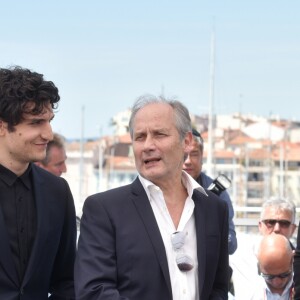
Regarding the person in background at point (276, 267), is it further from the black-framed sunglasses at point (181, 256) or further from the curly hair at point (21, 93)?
the curly hair at point (21, 93)

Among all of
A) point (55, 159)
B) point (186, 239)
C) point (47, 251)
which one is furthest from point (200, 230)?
point (55, 159)

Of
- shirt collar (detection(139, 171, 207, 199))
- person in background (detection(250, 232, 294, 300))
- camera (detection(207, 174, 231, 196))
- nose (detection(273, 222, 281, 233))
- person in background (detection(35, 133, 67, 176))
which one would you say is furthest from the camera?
nose (detection(273, 222, 281, 233))

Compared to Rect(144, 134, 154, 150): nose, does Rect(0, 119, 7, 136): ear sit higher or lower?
higher

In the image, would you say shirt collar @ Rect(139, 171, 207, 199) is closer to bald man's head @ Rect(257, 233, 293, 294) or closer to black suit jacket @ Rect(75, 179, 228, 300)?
black suit jacket @ Rect(75, 179, 228, 300)

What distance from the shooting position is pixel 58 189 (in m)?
5.12

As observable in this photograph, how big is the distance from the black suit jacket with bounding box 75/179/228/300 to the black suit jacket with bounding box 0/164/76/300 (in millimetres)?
138

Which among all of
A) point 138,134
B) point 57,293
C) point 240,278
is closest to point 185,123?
point 138,134

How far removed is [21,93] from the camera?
487 centimetres

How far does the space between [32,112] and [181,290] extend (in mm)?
1030

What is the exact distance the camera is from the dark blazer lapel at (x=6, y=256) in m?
4.77

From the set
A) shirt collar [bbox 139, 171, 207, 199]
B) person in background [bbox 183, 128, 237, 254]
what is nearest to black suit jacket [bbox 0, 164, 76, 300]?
shirt collar [bbox 139, 171, 207, 199]

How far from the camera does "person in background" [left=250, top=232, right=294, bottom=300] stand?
6980mm

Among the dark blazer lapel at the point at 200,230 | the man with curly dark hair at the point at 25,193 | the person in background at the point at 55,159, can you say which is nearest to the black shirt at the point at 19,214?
the man with curly dark hair at the point at 25,193

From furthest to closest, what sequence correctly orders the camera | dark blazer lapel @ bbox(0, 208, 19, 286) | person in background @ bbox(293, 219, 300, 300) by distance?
the camera → person in background @ bbox(293, 219, 300, 300) → dark blazer lapel @ bbox(0, 208, 19, 286)
